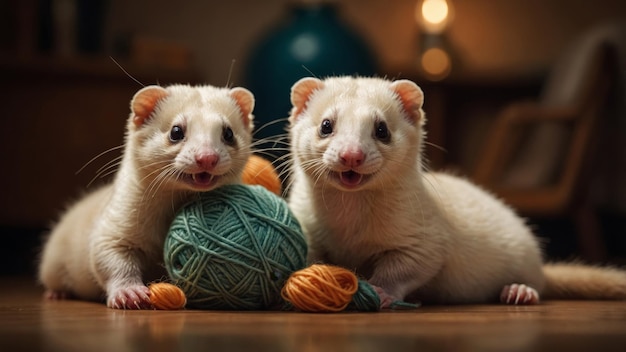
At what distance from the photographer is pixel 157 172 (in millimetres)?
3426

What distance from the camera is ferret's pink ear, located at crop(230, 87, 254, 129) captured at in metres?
3.58

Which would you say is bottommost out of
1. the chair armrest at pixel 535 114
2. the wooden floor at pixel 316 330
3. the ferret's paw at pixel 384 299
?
the wooden floor at pixel 316 330

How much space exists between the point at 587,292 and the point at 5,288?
9.13 ft

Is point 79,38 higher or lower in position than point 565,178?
higher

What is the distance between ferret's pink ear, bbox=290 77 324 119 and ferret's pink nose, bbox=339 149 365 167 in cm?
50

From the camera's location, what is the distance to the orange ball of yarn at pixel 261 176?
12.4 ft

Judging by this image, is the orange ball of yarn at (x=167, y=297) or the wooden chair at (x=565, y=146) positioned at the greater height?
the wooden chair at (x=565, y=146)

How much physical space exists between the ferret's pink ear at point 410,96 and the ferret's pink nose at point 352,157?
459 millimetres

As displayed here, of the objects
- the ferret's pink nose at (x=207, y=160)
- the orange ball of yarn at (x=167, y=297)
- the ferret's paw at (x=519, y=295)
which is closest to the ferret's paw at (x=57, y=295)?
the orange ball of yarn at (x=167, y=297)

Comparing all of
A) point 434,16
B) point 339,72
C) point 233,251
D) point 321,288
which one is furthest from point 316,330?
point 434,16

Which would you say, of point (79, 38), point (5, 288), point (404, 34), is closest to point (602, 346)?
point (5, 288)

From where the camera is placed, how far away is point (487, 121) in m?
8.74

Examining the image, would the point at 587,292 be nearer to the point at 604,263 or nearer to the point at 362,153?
the point at 362,153

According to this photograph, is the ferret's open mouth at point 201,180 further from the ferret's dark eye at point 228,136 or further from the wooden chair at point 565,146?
the wooden chair at point 565,146
